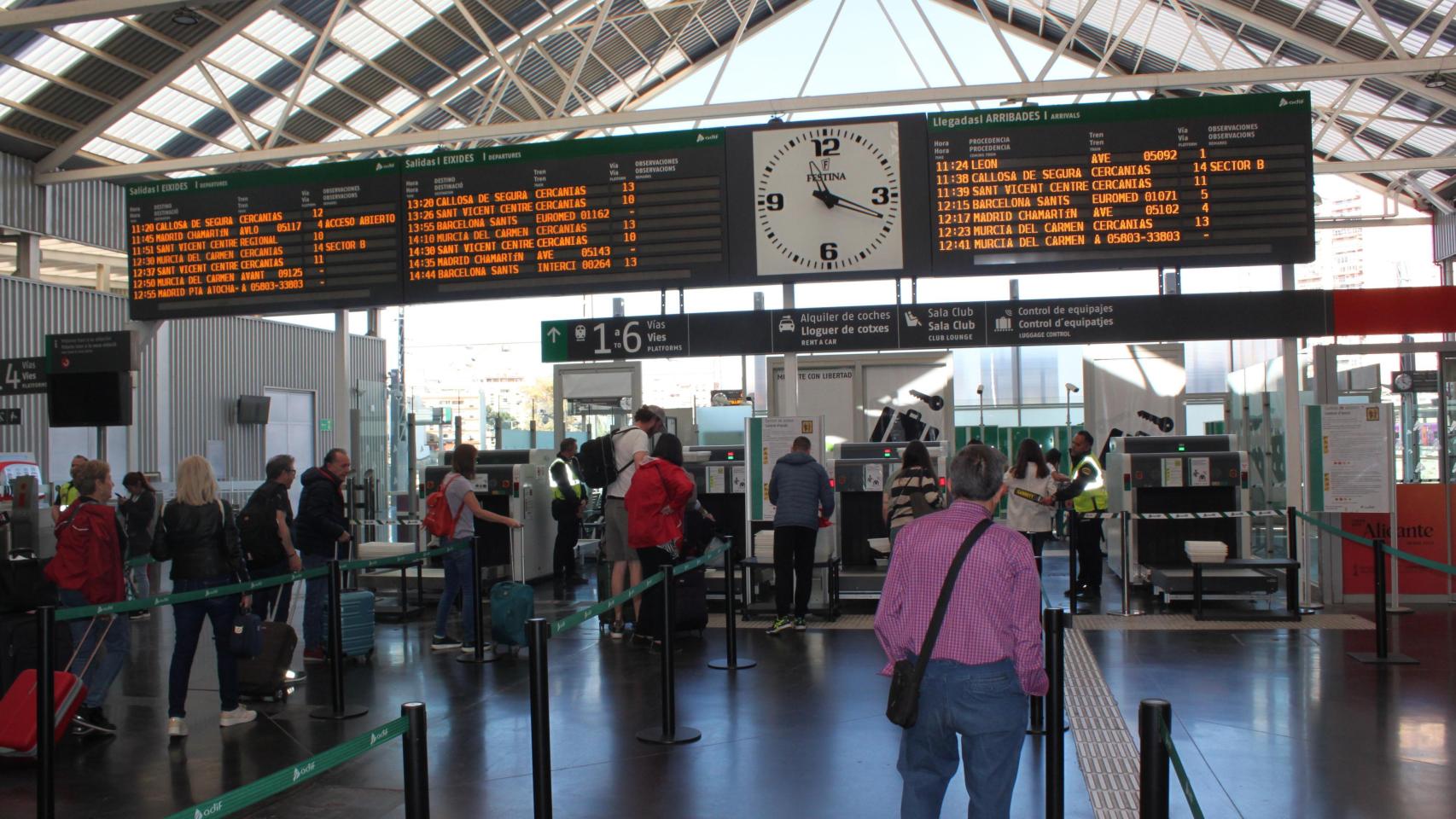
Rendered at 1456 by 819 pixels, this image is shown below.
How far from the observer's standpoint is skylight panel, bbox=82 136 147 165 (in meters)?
17.5

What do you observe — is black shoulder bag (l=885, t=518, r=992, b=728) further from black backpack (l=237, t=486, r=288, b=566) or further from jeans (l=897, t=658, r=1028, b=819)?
black backpack (l=237, t=486, r=288, b=566)

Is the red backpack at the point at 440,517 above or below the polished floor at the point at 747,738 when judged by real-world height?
above

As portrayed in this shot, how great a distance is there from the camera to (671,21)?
66.8ft

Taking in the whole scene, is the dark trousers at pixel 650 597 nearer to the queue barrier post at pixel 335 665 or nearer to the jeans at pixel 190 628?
the queue barrier post at pixel 335 665

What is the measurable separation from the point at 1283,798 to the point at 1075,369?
19.2 meters

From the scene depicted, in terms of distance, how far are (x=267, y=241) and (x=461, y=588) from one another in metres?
3.91

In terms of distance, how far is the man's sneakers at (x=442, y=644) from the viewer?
903cm

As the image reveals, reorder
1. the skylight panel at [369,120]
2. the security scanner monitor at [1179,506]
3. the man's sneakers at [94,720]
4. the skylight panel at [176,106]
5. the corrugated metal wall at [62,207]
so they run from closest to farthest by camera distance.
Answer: the man's sneakers at [94,720], the security scanner monitor at [1179,506], the skylight panel at [176,106], the corrugated metal wall at [62,207], the skylight panel at [369,120]

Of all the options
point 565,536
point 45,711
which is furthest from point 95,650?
point 565,536

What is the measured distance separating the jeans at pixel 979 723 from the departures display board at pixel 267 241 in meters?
7.82

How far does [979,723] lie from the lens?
3.46 metres

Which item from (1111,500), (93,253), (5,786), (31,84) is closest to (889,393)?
(1111,500)

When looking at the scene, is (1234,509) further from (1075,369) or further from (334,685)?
(1075,369)

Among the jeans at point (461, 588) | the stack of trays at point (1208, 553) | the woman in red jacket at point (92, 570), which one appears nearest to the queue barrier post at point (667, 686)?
the jeans at point (461, 588)
